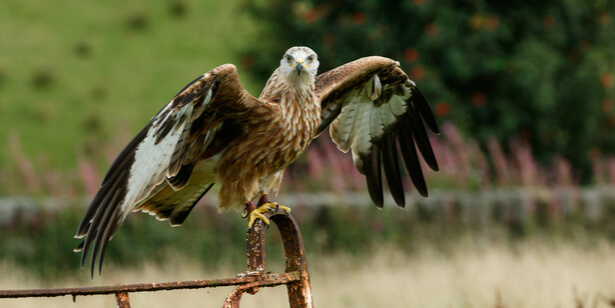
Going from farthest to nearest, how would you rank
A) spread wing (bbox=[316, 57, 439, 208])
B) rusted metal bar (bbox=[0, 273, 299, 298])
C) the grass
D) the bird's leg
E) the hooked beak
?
1. the grass
2. spread wing (bbox=[316, 57, 439, 208])
3. the hooked beak
4. the bird's leg
5. rusted metal bar (bbox=[0, 273, 299, 298])

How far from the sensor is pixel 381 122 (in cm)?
480

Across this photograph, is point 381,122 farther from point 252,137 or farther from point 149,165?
point 149,165

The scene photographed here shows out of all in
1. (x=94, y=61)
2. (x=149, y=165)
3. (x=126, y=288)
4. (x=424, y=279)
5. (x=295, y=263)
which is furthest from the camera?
(x=94, y=61)

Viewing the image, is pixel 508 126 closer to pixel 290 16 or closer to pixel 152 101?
pixel 290 16

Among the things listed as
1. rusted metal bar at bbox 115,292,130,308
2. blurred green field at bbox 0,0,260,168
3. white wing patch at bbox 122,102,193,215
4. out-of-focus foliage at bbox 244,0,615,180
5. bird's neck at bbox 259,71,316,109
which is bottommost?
rusted metal bar at bbox 115,292,130,308

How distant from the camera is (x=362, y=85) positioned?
459cm

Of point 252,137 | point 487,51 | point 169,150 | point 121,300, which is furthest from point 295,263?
point 487,51

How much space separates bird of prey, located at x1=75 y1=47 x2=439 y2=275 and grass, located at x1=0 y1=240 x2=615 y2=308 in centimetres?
109

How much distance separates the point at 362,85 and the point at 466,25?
4684 mm

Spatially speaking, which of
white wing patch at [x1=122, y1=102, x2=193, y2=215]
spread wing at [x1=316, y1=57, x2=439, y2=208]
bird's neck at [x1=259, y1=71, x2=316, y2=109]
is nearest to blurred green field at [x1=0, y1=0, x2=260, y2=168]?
spread wing at [x1=316, y1=57, x2=439, y2=208]

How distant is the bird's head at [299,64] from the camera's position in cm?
366

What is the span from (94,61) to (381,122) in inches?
344

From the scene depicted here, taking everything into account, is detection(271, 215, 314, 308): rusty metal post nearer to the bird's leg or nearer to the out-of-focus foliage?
the bird's leg

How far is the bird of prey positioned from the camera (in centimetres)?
309
